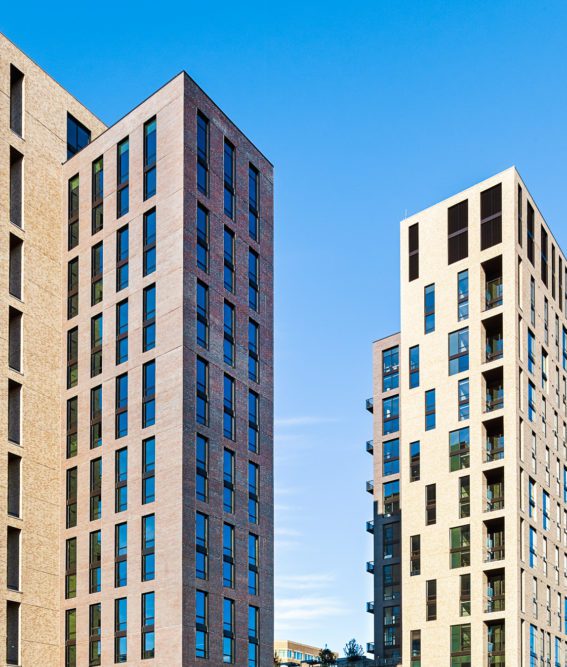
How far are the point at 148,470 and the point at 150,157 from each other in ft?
61.5

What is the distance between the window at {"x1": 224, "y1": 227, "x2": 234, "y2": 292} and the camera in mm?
63531

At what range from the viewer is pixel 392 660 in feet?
296

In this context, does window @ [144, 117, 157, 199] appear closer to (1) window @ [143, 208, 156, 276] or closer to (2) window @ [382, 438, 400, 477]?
(1) window @ [143, 208, 156, 276]

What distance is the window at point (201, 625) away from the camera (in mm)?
54750

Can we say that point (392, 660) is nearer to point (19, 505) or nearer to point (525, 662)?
point (525, 662)

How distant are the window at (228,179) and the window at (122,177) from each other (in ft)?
19.9

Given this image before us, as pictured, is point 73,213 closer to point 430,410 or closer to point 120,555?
point 120,555

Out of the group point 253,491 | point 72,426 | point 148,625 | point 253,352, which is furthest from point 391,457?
point 148,625

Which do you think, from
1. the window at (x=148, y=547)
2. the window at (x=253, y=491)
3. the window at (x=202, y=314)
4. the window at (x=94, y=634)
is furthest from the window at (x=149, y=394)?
the window at (x=94, y=634)

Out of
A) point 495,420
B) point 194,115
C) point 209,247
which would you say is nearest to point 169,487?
point 209,247

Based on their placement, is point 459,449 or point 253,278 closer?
point 253,278

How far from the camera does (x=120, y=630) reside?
5634 cm

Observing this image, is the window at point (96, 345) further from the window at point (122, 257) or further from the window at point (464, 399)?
the window at point (464, 399)

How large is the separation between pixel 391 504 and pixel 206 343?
43.0m
